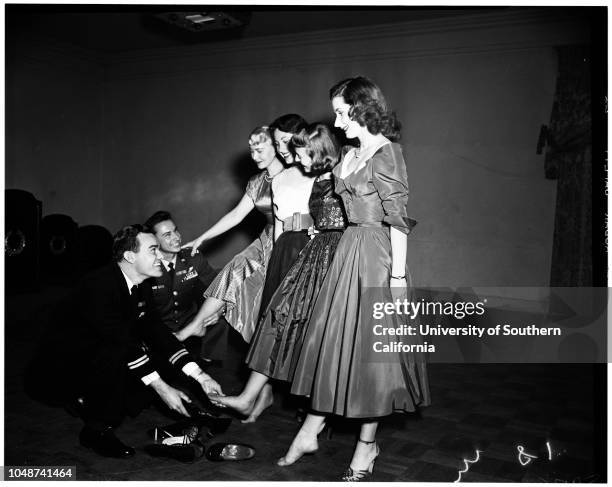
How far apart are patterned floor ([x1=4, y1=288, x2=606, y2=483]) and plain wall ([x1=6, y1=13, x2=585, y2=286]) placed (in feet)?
7.63

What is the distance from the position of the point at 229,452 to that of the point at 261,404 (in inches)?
22.8

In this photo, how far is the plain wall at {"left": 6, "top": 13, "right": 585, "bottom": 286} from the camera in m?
5.61

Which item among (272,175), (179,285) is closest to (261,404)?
(179,285)

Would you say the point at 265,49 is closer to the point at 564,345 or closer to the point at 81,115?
the point at 81,115

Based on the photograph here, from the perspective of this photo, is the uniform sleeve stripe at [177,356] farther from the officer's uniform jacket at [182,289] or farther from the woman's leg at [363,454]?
the woman's leg at [363,454]

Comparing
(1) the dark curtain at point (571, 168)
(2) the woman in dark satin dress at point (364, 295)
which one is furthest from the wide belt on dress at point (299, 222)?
(1) the dark curtain at point (571, 168)

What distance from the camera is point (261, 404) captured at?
3.02m

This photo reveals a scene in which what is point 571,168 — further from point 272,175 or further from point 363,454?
point 363,454

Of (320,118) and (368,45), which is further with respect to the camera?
(320,118)

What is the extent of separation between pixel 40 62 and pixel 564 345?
20.2ft

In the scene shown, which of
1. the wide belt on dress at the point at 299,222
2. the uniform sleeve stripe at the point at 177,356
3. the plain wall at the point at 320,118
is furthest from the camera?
the plain wall at the point at 320,118

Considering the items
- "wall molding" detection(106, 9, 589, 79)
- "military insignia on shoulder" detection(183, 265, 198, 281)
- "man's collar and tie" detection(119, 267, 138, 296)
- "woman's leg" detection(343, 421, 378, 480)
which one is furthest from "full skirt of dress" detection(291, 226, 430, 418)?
"wall molding" detection(106, 9, 589, 79)

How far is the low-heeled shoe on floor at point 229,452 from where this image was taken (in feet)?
7.97

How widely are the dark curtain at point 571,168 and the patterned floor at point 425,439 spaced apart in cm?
193
